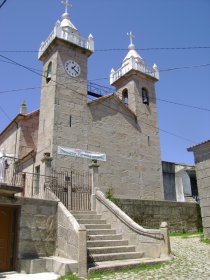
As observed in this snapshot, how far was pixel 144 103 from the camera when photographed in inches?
952

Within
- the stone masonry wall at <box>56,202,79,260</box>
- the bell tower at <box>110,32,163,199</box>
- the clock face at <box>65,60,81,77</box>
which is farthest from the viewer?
the bell tower at <box>110,32,163,199</box>

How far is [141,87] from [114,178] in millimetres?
8566

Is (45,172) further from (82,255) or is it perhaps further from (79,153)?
(79,153)

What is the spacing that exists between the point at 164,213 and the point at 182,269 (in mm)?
8272

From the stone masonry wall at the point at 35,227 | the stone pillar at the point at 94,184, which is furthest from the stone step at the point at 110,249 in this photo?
the stone pillar at the point at 94,184

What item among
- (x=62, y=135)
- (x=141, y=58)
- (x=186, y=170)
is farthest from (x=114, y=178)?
(x=141, y=58)

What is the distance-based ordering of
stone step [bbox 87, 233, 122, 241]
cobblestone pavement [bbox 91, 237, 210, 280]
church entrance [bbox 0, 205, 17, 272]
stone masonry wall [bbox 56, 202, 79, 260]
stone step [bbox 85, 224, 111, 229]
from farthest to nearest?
1. stone step [bbox 85, 224, 111, 229]
2. stone step [bbox 87, 233, 122, 241]
3. church entrance [bbox 0, 205, 17, 272]
4. stone masonry wall [bbox 56, 202, 79, 260]
5. cobblestone pavement [bbox 91, 237, 210, 280]

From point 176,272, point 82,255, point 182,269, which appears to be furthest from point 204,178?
point 82,255

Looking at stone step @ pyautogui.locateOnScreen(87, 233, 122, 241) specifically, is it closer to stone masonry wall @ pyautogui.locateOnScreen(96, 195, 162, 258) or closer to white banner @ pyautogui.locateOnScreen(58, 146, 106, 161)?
stone masonry wall @ pyautogui.locateOnScreen(96, 195, 162, 258)

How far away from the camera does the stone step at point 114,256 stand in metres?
8.84

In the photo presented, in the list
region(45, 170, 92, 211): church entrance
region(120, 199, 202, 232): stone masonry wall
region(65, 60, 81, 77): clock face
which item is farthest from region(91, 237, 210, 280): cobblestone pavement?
region(65, 60, 81, 77): clock face

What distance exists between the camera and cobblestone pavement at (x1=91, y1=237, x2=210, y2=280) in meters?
7.26

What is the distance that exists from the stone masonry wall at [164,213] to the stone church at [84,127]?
3928mm

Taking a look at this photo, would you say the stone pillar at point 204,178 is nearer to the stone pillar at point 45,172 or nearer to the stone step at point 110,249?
the stone step at point 110,249
